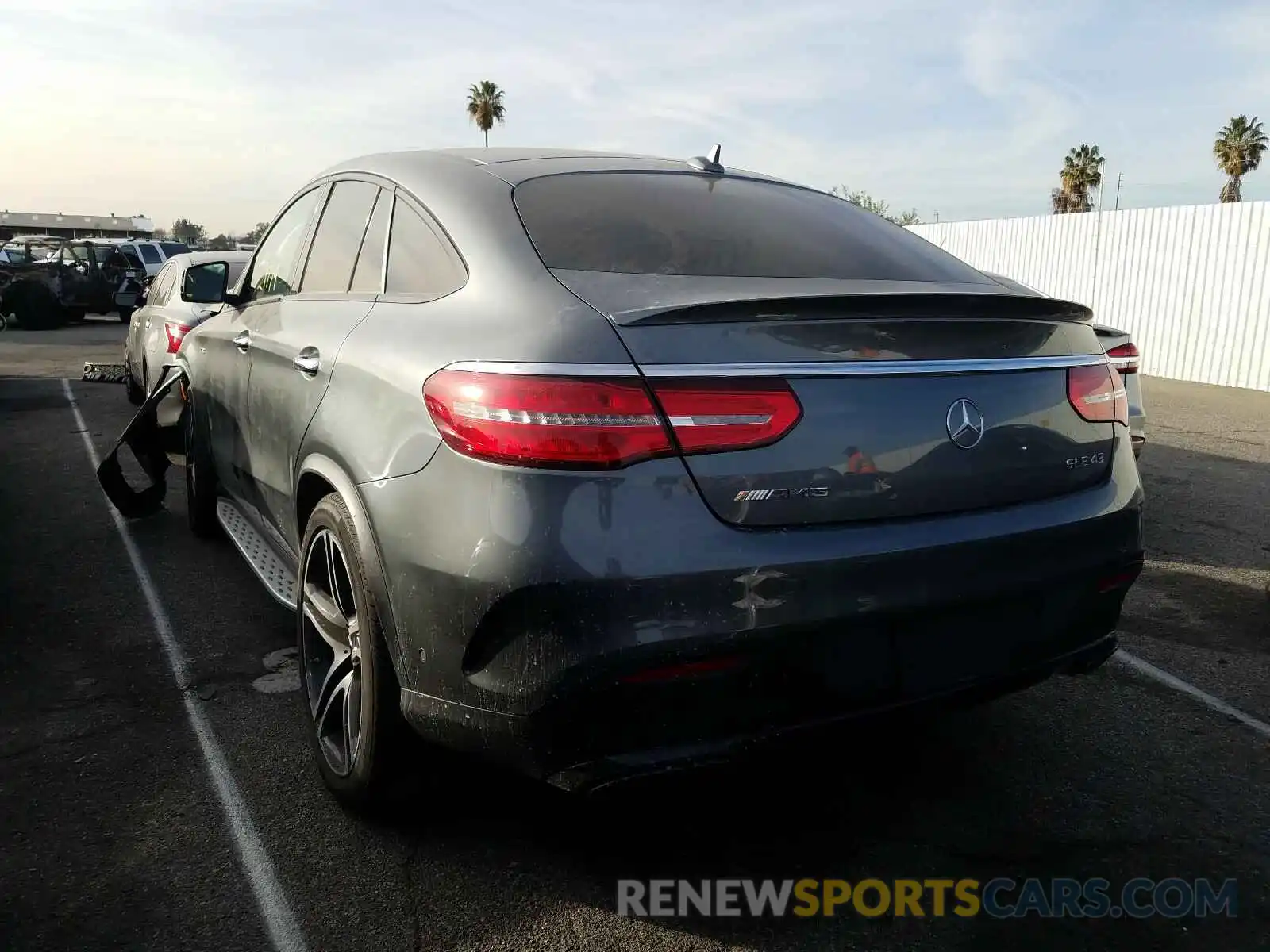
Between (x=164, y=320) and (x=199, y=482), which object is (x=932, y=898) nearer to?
(x=199, y=482)

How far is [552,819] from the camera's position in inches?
109

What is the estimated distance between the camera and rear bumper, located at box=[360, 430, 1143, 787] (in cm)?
198

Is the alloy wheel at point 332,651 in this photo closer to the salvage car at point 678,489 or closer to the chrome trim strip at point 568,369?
the salvage car at point 678,489

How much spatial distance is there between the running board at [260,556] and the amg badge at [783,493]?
1.79 meters

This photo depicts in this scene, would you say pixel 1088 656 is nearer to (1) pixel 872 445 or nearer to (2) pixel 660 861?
(1) pixel 872 445

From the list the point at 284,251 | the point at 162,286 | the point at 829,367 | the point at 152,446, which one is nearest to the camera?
the point at 829,367

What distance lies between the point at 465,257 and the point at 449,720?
1.11 meters

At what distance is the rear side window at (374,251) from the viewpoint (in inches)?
119

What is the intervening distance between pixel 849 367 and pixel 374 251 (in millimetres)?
1614

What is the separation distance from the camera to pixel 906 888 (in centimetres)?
245

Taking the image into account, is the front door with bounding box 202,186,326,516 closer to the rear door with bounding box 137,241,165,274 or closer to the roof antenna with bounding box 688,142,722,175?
the roof antenna with bounding box 688,142,722,175

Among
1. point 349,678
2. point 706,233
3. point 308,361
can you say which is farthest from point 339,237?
point 349,678

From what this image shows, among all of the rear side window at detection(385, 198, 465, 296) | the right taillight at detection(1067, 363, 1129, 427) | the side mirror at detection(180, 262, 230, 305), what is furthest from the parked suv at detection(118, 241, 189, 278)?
the right taillight at detection(1067, 363, 1129, 427)

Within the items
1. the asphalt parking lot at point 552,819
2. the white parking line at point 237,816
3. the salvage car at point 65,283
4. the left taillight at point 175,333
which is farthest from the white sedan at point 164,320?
the salvage car at point 65,283
